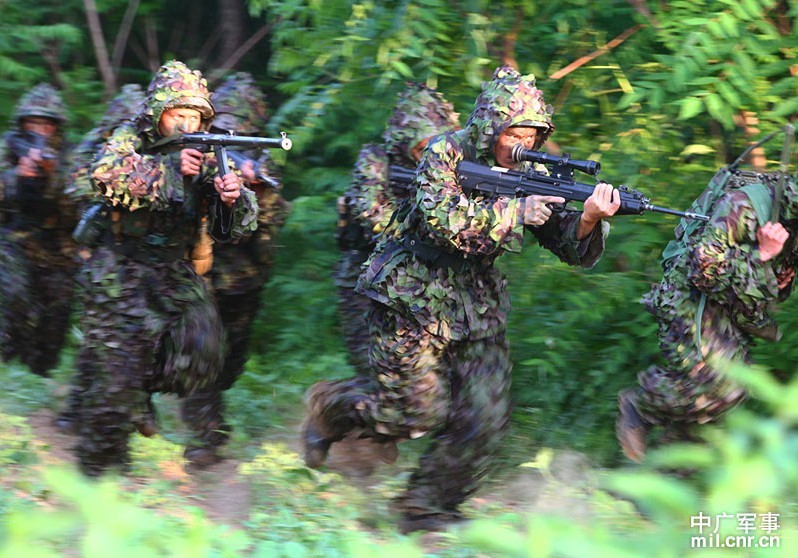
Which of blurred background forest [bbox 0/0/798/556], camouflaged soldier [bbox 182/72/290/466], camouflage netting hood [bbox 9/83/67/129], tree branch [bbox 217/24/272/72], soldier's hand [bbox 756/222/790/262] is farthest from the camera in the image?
tree branch [bbox 217/24/272/72]

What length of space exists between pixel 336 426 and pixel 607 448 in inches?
74.0

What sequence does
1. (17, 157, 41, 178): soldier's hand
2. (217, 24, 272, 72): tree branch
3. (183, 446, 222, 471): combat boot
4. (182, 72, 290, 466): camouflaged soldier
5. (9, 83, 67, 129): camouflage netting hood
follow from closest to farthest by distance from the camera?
(183, 446, 222, 471): combat boot, (182, 72, 290, 466): camouflaged soldier, (17, 157, 41, 178): soldier's hand, (9, 83, 67, 129): camouflage netting hood, (217, 24, 272, 72): tree branch

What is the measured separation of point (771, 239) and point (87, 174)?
3.53 meters

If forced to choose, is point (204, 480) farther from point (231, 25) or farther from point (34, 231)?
point (231, 25)

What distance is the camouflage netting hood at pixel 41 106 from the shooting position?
25.2 feet

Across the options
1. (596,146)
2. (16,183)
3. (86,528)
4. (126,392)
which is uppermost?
(596,146)

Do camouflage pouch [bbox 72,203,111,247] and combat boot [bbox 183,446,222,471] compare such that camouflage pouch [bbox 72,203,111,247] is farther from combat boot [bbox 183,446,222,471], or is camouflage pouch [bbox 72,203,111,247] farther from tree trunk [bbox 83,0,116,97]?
tree trunk [bbox 83,0,116,97]

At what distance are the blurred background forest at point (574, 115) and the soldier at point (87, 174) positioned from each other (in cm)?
124

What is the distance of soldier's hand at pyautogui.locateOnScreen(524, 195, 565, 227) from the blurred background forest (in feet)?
4.35

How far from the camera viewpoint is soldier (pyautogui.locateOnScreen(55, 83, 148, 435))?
5.96 metres

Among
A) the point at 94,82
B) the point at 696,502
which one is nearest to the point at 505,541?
the point at 696,502

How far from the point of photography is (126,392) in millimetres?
5781

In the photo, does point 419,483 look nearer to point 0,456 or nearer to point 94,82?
point 0,456

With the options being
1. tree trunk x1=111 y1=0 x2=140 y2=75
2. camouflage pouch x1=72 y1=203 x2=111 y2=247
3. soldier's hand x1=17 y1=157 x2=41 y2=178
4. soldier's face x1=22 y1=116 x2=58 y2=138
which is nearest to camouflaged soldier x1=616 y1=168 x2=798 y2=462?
camouflage pouch x1=72 y1=203 x2=111 y2=247
